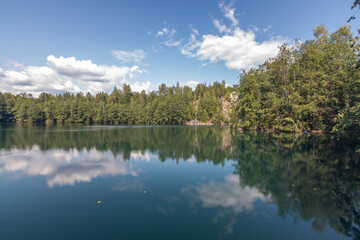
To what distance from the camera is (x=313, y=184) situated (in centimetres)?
992

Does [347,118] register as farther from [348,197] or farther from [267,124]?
[267,124]

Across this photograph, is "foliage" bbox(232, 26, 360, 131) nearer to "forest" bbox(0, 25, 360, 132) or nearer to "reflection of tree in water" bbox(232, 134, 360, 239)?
"forest" bbox(0, 25, 360, 132)

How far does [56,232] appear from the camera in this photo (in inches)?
221

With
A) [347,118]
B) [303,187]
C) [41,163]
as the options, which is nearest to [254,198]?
[303,187]

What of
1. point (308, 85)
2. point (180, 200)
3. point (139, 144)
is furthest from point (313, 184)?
point (308, 85)

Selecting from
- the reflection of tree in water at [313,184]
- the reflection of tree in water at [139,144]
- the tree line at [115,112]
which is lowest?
the reflection of tree in water at [139,144]

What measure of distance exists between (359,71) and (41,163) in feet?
131

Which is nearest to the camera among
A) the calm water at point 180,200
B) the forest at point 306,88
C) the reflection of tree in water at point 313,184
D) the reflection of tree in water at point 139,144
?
the calm water at point 180,200

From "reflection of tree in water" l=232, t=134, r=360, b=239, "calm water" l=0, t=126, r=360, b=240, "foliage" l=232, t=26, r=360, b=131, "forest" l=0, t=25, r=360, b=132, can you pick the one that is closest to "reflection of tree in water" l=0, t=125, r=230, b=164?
"calm water" l=0, t=126, r=360, b=240

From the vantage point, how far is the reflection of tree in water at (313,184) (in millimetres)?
6617

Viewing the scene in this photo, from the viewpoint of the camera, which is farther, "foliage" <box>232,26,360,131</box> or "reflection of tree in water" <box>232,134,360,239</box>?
"foliage" <box>232,26,360,131</box>

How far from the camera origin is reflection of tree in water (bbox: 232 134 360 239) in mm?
6617

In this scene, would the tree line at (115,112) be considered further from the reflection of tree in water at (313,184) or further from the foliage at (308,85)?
the reflection of tree in water at (313,184)

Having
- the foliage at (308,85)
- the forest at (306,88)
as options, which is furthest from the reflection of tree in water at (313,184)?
the foliage at (308,85)
